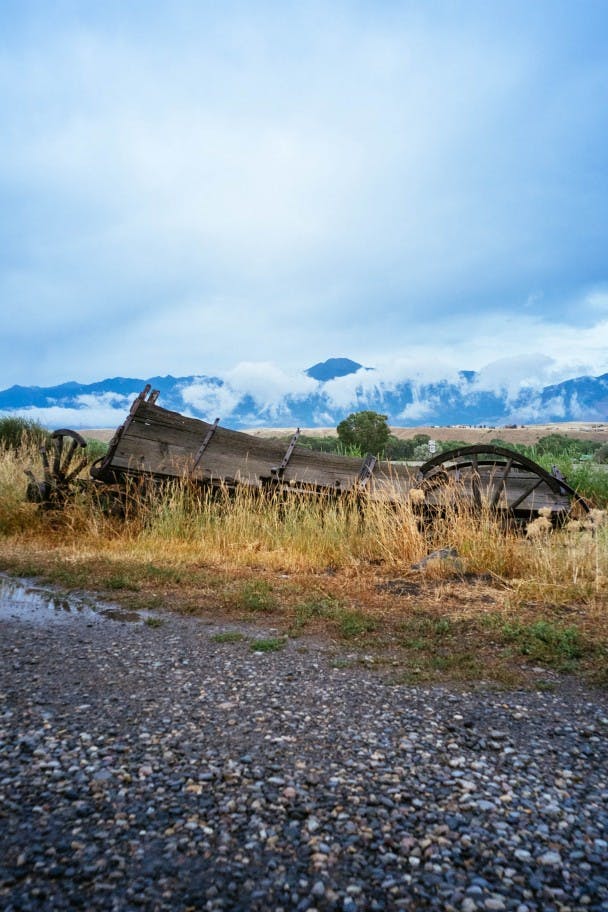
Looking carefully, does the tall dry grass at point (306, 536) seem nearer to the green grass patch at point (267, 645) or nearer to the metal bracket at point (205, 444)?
the metal bracket at point (205, 444)

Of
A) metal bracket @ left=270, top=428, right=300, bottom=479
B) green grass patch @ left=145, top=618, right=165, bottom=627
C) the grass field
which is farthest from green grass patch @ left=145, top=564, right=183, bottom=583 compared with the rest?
metal bracket @ left=270, top=428, right=300, bottom=479

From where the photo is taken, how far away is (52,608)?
5664mm

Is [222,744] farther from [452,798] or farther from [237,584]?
[237,584]

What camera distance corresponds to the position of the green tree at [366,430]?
2444 cm

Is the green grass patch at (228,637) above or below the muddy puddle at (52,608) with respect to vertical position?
below

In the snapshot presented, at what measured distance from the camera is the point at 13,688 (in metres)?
3.66

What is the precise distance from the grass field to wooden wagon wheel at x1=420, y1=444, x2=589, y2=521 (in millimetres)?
443

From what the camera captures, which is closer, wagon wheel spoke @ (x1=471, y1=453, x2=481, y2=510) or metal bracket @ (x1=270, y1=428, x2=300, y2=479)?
wagon wheel spoke @ (x1=471, y1=453, x2=481, y2=510)

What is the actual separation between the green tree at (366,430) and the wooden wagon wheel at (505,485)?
15.0 metres

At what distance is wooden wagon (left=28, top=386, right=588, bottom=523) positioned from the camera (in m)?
8.77

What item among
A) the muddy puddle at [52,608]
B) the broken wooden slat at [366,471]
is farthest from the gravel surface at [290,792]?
the broken wooden slat at [366,471]

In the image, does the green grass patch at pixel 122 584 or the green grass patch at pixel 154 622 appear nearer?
the green grass patch at pixel 154 622

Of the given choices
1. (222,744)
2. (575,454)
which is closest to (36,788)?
(222,744)

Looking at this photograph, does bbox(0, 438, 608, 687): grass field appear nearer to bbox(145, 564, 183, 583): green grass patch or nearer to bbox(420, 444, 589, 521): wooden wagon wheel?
bbox(145, 564, 183, 583): green grass patch
